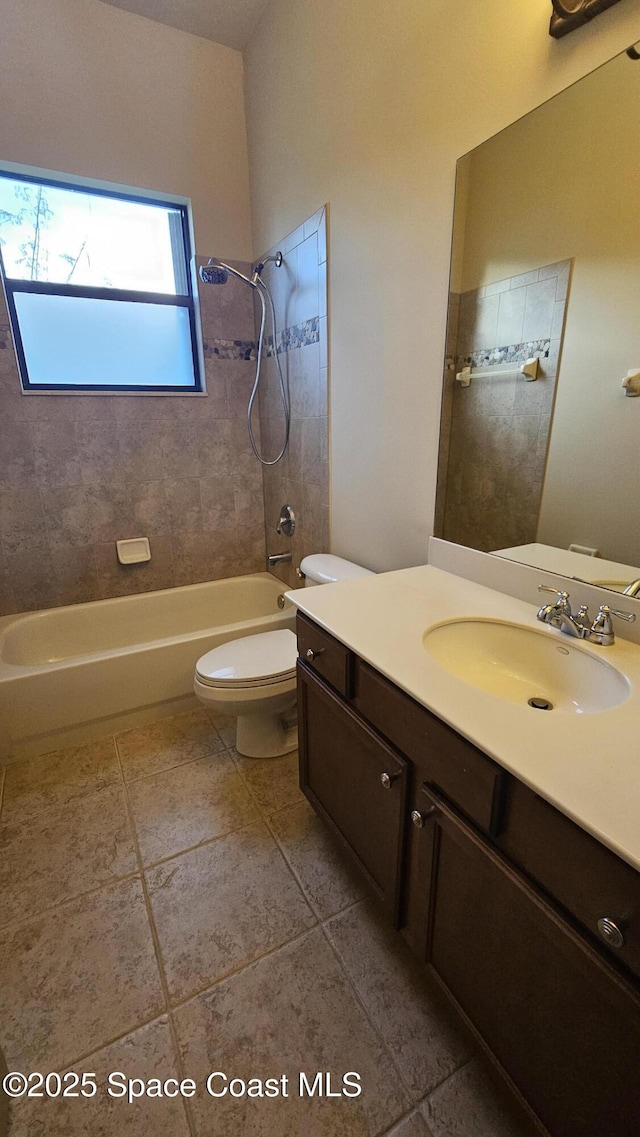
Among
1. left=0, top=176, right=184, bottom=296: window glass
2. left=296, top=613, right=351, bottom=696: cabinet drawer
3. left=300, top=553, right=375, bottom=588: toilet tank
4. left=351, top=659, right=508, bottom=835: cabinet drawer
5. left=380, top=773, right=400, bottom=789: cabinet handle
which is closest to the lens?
left=351, top=659, right=508, bottom=835: cabinet drawer

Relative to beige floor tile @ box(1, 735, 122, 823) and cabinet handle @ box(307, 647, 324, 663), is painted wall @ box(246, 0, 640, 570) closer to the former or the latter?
cabinet handle @ box(307, 647, 324, 663)

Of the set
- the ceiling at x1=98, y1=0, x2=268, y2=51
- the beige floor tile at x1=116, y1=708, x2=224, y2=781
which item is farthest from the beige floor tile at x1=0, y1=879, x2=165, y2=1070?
the ceiling at x1=98, y1=0, x2=268, y2=51

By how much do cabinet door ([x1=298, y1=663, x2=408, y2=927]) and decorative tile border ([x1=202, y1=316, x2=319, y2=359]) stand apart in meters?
1.46

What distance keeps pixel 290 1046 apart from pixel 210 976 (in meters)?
0.25

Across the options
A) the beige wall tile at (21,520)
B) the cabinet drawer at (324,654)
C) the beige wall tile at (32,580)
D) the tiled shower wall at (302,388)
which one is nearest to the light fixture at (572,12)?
the tiled shower wall at (302,388)

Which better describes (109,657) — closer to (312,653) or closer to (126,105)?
(312,653)

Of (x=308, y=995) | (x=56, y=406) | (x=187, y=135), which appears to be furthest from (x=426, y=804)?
(x=187, y=135)

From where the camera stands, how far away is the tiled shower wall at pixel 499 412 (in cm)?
110

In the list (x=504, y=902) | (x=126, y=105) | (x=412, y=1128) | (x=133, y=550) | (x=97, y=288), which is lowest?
(x=412, y=1128)

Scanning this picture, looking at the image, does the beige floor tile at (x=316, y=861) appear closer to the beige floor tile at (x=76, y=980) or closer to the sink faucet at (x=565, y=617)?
the beige floor tile at (x=76, y=980)

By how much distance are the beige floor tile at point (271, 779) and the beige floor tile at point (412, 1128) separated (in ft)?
2.72

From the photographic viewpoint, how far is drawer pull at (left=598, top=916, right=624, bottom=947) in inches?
22.2

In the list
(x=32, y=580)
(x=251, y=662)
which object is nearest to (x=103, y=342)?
(x=32, y=580)

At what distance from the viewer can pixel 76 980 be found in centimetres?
114
